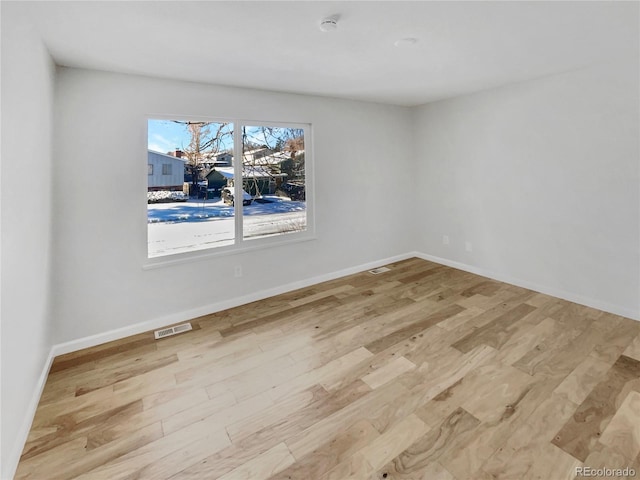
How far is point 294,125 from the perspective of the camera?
360cm

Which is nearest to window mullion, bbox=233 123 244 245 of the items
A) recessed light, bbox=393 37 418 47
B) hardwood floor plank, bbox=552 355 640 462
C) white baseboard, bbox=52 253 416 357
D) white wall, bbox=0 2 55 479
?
white baseboard, bbox=52 253 416 357

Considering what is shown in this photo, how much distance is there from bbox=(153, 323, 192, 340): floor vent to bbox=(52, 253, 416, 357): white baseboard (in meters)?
0.09

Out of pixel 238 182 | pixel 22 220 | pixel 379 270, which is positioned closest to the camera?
pixel 22 220

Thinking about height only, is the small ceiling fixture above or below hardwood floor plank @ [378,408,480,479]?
above

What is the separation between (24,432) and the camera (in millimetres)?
1623

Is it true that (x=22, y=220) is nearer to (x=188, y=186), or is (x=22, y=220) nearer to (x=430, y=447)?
(x=188, y=186)

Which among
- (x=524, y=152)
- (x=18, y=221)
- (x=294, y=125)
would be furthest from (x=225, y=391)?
(x=524, y=152)

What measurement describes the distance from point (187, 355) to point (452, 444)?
198 centimetres

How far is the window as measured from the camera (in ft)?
9.55

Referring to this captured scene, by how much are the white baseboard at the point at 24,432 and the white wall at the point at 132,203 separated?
0.47 meters

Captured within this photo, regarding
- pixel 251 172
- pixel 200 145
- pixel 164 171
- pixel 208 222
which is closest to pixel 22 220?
pixel 164 171

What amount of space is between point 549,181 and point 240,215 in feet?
11.2

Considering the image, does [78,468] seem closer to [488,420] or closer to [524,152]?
[488,420]

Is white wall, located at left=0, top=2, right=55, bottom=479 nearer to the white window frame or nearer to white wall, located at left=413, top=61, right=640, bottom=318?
the white window frame
